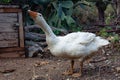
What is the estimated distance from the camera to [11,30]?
5.98 m

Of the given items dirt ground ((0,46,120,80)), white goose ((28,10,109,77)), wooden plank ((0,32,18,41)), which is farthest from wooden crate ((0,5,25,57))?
white goose ((28,10,109,77))

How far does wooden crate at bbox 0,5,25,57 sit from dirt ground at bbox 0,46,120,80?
0.71ft

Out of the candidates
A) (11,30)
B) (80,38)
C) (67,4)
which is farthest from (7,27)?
(67,4)

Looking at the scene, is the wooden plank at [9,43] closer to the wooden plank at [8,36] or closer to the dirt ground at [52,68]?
the wooden plank at [8,36]

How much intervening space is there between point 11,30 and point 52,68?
53.6 inches

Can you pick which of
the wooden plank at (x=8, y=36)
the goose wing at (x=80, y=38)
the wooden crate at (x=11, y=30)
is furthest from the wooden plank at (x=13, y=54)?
the goose wing at (x=80, y=38)

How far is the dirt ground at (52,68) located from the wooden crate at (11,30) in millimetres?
215

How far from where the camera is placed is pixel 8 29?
5.97 meters

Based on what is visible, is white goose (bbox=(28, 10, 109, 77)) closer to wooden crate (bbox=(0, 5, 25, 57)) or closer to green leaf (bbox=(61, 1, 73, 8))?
wooden crate (bbox=(0, 5, 25, 57))

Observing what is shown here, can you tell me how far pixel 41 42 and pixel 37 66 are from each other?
1.70 meters

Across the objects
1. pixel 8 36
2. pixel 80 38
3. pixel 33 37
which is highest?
pixel 80 38

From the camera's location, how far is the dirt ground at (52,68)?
14.7 feet

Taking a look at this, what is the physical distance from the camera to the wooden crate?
5918mm

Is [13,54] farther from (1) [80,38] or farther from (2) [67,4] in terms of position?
(2) [67,4]
